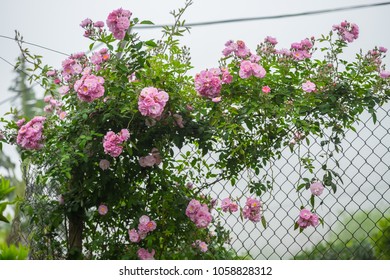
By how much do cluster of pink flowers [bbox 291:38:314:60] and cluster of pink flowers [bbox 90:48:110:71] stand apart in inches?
32.0

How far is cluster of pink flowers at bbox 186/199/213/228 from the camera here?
6.77ft

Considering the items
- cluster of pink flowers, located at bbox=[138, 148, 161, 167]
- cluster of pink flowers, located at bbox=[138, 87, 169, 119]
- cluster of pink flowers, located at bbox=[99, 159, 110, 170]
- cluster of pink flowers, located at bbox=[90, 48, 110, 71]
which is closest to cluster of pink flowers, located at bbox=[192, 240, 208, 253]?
cluster of pink flowers, located at bbox=[138, 148, 161, 167]

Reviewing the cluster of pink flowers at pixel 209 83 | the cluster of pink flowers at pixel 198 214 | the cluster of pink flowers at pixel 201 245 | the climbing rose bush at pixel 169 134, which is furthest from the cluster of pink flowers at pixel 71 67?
the cluster of pink flowers at pixel 201 245

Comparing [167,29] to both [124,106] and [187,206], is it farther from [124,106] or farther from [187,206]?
[187,206]

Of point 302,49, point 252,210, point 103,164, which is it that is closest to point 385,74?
point 302,49

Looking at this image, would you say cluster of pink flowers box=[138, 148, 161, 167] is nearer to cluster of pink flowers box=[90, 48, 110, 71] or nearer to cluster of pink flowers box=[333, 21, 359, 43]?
cluster of pink flowers box=[90, 48, 110, 71]

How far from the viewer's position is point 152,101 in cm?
185

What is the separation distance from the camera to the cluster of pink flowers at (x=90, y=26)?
204 centimetres

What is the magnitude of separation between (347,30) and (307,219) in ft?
2.93

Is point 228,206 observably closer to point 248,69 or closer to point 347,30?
point 248,69

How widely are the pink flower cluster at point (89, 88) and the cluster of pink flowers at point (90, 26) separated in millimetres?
257
